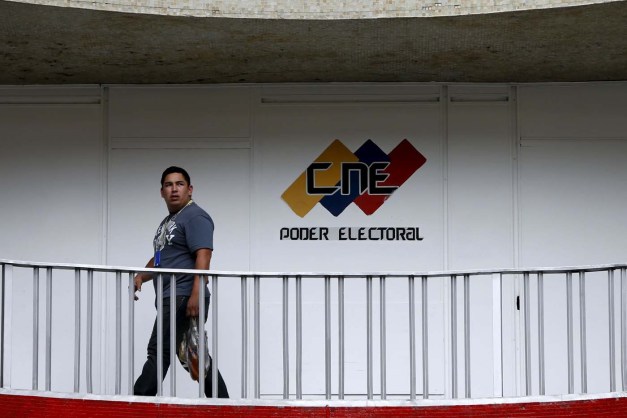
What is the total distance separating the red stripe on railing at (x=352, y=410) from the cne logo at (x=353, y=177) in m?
3.24

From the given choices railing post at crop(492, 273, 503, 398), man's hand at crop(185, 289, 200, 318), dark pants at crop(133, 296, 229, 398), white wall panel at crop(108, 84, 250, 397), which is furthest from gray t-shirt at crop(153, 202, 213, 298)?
railing post at crop(492, 273, 503, 398)

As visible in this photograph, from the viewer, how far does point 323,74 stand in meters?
8.88

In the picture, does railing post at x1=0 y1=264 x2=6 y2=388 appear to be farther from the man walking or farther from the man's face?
the man's face

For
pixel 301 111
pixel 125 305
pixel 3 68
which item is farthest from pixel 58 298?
pixel 301 111

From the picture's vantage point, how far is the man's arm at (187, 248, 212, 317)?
677 centimetres

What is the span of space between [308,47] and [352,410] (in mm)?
3117

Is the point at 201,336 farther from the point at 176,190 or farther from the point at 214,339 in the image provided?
the point at 176,190

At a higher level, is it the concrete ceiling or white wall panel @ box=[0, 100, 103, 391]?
the concrete ceiling

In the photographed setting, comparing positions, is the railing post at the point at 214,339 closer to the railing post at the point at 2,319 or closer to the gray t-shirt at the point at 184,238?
the gray t-shirt at the point at 184,238

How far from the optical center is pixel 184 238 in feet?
24.3

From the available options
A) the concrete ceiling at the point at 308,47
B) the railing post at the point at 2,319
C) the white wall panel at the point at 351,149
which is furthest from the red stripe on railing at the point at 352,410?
the white wall panel at the point at 351,149

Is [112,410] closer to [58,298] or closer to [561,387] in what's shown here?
[58,298]

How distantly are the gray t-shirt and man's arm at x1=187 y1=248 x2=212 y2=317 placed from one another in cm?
5

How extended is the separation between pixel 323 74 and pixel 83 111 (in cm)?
224
